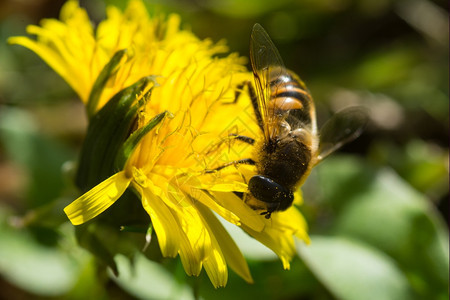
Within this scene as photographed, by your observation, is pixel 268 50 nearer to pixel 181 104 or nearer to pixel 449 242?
pixel 181 104

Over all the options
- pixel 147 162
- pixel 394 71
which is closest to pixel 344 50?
pixel 394 71

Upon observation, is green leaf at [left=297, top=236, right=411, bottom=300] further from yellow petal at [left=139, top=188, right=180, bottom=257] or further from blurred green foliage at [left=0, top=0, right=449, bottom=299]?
yellow petal at [left=139, top=188, right=180, bottom=257]

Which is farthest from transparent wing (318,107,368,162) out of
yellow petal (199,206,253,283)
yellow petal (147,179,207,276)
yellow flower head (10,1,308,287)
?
yellow petal (147,179,207,276)

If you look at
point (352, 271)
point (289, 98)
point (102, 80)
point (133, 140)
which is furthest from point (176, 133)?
point (352, 271)

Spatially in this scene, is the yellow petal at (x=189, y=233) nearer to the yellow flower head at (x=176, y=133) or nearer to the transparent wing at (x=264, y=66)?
the yellow flower head at (x=176, y=133)

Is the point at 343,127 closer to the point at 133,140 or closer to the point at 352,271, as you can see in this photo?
the point at 352,271

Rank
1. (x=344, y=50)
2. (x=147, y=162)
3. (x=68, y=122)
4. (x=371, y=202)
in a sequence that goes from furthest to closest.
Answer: (x=344, y=50)
(x=68, y=122)
(x=371, y=202)
(x=147, y=162)

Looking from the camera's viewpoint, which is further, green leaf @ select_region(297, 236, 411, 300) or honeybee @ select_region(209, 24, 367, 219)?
green leaf @ select_region(297, 236, 411, 300)
